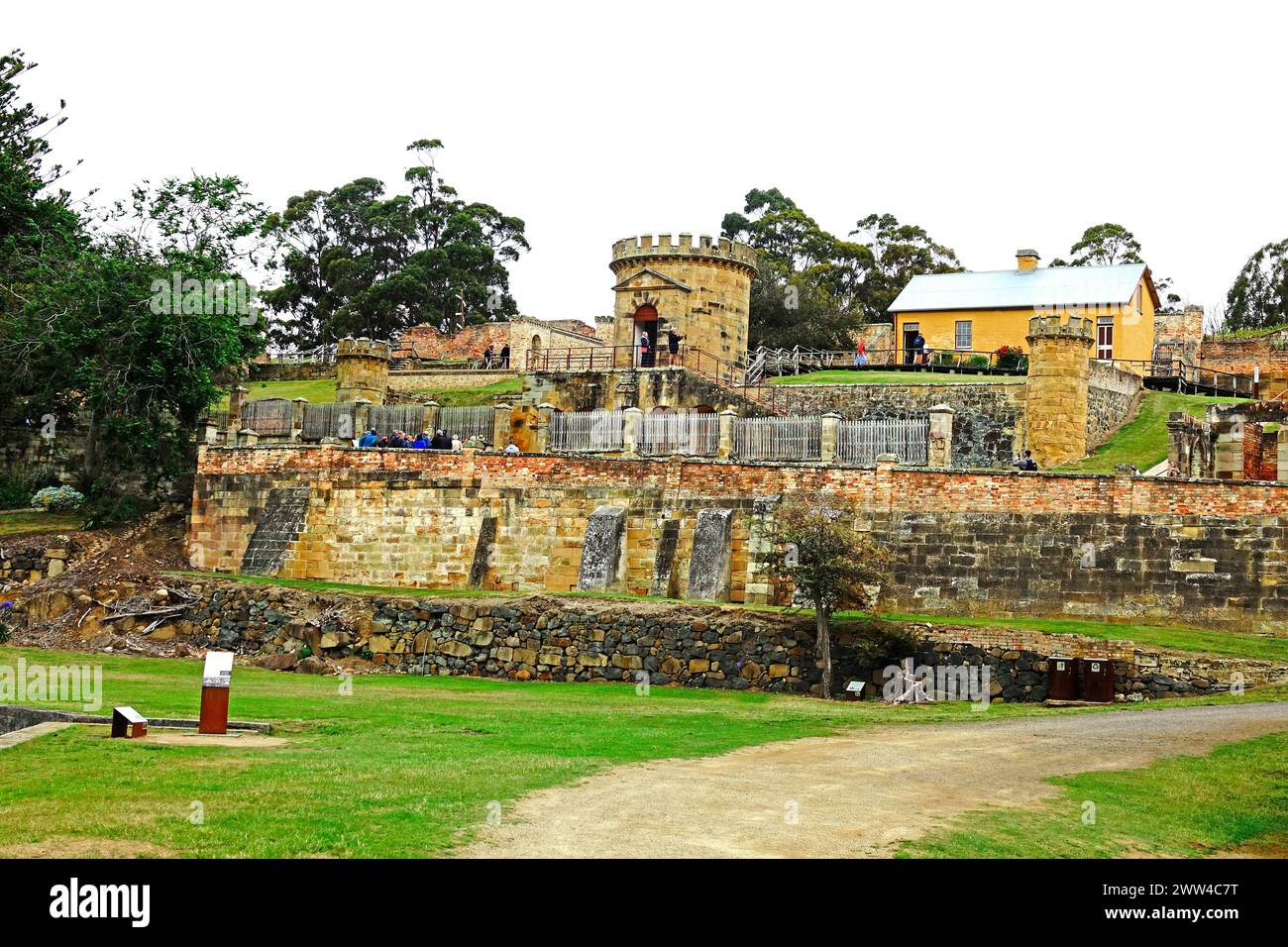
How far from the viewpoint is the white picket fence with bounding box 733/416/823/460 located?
35.0 meters

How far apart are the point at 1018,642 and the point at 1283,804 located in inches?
Answer: 444

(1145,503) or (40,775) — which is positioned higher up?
(1145,503)

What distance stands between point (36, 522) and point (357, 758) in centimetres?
2683

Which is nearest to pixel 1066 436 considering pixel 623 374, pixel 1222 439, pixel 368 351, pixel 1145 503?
pixel 1222 439

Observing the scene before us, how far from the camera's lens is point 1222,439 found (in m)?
34.8

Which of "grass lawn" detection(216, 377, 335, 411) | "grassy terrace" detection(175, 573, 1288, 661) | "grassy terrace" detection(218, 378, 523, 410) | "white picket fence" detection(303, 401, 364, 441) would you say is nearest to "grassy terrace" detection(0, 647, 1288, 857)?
"grassy terrace" detection(175, 573, 1288, 661)

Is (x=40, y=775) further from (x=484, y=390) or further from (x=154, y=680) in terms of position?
(x=484, y=390)

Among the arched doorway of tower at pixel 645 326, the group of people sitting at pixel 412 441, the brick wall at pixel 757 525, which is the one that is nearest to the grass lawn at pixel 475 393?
the arched doorway of tower at pixel 645 326

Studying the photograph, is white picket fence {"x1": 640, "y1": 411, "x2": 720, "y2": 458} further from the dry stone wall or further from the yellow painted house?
the yellow painted house

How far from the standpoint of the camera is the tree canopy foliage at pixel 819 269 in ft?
201

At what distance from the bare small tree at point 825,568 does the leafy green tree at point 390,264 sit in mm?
42620
